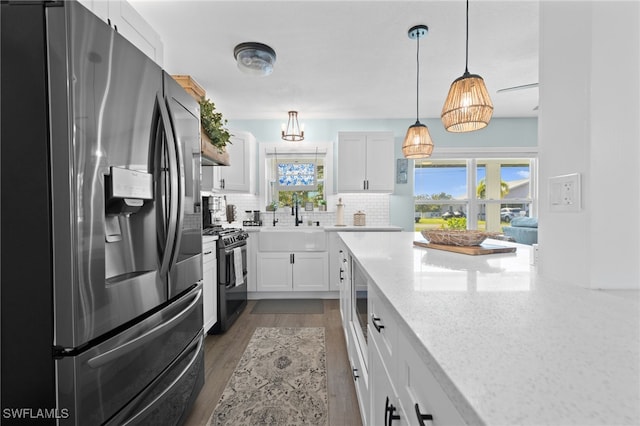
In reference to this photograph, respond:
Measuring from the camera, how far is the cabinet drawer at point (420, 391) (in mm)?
467

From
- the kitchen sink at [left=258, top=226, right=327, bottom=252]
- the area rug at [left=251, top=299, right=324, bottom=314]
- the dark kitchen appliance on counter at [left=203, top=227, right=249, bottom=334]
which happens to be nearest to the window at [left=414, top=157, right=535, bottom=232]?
the kitchen sink at [left=258, top=226, right=327, bottom=252]

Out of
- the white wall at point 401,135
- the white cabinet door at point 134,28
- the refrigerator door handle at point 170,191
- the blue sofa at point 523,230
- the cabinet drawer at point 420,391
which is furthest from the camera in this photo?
the white wall at point 401,135

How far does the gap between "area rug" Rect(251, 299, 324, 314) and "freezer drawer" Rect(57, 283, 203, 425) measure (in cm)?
208

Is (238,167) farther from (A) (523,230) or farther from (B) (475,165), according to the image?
(A) (523,230)

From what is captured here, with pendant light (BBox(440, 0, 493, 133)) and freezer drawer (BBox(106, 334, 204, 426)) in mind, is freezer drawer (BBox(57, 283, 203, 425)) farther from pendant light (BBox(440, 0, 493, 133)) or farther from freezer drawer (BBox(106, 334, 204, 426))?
pendant light (BBox(440, 0, 493, 133))

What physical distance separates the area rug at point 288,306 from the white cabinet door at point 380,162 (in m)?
1.79

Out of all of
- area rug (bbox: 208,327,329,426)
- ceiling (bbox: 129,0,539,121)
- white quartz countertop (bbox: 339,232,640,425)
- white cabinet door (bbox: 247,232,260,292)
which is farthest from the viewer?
white cabinet door (bbox: 247,232,260,292)

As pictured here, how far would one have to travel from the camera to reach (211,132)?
9.34 feet

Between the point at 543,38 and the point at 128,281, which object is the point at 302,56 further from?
the point at 128,281

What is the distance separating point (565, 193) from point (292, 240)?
10.7 ft

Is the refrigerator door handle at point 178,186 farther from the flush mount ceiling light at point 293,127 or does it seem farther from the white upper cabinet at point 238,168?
the flush mount ceiling light at point 293,127

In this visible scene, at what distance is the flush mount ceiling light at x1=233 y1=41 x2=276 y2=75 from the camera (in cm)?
257

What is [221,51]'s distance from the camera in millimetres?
2701

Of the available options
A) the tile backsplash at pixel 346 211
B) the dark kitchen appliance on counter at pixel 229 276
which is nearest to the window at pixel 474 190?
the tile backsplash at pixel 346 211
